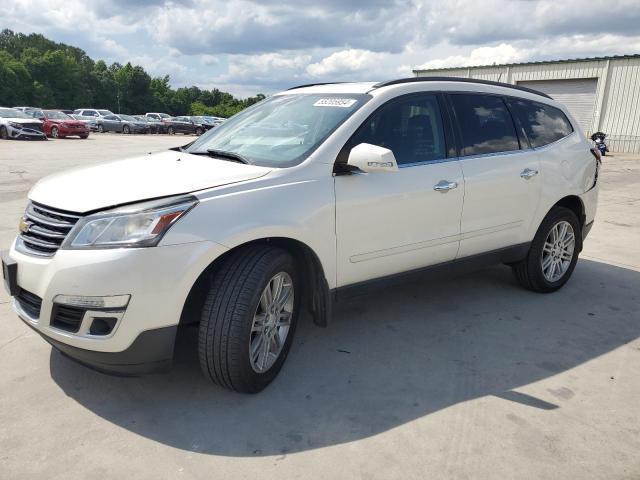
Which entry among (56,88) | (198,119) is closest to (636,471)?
(198,119)

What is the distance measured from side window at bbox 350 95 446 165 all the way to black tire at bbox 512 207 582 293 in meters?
1.47

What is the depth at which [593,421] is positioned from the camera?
285 centimetres

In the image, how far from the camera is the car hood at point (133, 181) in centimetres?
269

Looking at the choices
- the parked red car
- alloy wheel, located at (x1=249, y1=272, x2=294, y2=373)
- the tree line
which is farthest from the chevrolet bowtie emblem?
the tree line

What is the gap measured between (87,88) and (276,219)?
276ft

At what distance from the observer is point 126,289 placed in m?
2.49

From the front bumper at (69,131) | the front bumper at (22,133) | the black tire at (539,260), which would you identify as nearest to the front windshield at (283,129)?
the black tire at (539,260)

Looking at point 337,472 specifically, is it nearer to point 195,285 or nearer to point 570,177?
point 195,285

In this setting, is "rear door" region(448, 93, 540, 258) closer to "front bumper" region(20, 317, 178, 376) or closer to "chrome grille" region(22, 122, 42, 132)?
"front bumper" region(20, 317, 178, 376)

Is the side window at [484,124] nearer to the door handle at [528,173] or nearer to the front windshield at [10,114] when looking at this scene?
the door handle at [528,173]

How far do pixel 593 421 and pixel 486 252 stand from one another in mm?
1636

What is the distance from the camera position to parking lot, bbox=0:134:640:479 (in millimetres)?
2459

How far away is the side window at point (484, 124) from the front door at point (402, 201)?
0.82ft

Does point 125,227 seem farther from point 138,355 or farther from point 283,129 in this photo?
point 283,129
